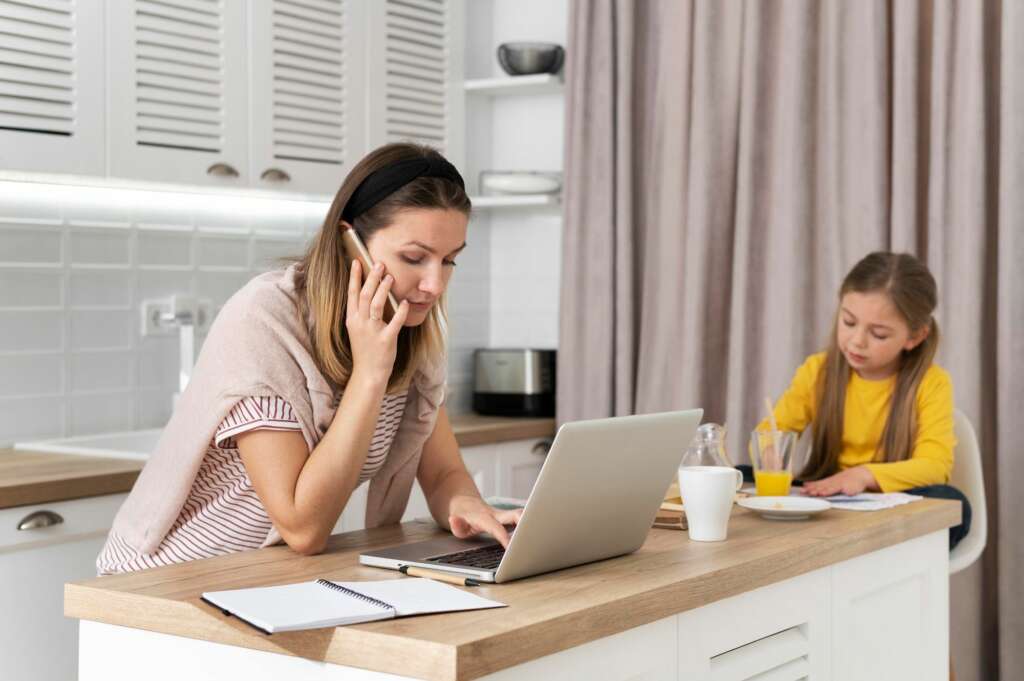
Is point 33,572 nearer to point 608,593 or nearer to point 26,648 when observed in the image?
point 26,648

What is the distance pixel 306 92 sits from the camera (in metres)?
3.38

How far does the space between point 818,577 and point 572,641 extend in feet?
2.00

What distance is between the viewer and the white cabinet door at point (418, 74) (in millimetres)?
3607

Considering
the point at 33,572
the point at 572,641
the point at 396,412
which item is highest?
the point at 396,412

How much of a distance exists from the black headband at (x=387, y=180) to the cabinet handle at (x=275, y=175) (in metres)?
1.48

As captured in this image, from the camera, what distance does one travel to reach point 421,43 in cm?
378

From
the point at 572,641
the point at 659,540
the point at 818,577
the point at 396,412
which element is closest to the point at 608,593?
the point at 572,641

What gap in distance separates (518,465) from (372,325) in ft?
6.57

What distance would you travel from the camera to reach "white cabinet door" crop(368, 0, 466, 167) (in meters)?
3.61

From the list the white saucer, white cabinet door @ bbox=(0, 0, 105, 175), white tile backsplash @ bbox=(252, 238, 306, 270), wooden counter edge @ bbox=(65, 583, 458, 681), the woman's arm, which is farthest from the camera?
white tile backsplash @ bbox=(252, 238, 306, 270)

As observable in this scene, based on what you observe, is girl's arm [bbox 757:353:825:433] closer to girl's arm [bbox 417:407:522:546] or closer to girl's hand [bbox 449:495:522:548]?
girl's arm [bbox 417:407:522:546]

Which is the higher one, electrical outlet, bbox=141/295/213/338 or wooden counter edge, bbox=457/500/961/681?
electrical outlet, bbox=141/295/213/338

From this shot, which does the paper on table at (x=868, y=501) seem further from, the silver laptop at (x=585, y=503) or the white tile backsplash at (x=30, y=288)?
the white tile backsplash at (x=30, y=288)

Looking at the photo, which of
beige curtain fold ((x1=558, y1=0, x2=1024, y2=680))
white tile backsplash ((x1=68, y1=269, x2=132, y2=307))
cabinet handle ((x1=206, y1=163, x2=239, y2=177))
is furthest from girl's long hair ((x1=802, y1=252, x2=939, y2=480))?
white tile backsplash ((x1=68, y1=269, x2=132, y2=307))
